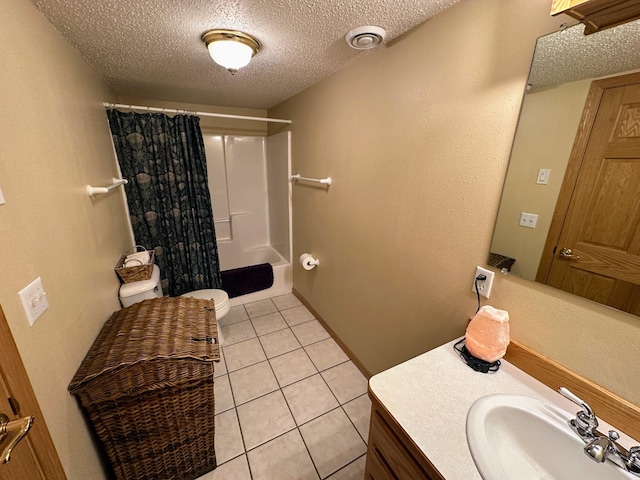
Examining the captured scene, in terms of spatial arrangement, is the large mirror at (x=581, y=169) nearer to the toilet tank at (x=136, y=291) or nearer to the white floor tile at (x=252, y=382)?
the white floor tile at (x=252, y=382)

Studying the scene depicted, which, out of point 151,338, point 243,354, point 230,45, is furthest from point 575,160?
point 243,354

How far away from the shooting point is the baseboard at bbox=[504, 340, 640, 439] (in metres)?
0.74

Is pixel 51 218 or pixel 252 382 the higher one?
pixel 51 218

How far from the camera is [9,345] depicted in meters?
0.61

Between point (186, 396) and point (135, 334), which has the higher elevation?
point (135, 334)

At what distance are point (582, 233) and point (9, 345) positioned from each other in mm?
1609

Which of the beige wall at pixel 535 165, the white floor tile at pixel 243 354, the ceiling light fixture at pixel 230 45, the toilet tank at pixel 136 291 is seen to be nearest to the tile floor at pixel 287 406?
the white floor tile at pixel 243 354

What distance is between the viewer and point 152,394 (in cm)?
108

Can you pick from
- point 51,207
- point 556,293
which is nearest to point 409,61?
point 556,293

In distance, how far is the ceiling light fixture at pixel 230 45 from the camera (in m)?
1.28

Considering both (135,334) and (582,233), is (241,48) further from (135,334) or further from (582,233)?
(582,233)

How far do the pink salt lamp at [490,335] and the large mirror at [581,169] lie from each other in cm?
18

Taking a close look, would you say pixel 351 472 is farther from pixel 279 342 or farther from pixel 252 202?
pixel 252 202

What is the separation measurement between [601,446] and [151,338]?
162 cm
